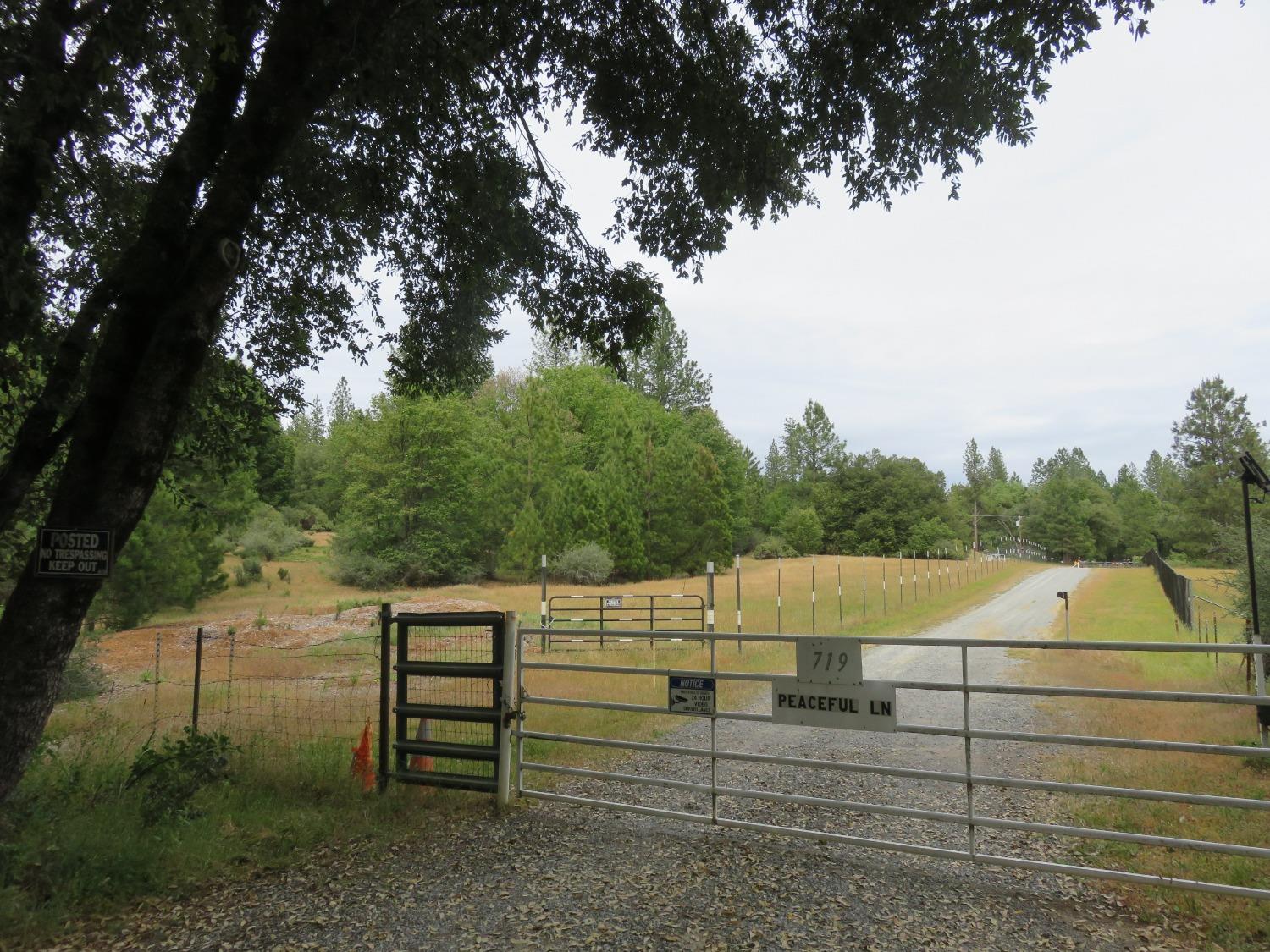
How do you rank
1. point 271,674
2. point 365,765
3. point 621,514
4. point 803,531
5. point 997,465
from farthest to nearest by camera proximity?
point 997,465 → point 803,531 → point 621,514 → point 271,674 → point 365,765

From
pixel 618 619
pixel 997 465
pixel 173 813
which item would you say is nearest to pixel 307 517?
pixel 618 619

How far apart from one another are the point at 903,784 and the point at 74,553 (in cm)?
634

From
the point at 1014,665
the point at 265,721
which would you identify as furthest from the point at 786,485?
the point at 265,721

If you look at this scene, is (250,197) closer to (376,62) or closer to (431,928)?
(376,62)

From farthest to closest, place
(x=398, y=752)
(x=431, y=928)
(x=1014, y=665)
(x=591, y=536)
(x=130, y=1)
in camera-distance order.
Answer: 1. (x=591, y=536)
2. (x=1014, y=665)
3. (x=398, y=752)
4. (x=130, y=1)
5. (x=431, y=928)

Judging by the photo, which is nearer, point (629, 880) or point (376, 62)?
point (629, 880)

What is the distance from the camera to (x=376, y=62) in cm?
569

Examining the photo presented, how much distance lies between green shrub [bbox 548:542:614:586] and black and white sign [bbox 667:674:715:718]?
109 feet

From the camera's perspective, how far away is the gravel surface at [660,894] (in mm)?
3744

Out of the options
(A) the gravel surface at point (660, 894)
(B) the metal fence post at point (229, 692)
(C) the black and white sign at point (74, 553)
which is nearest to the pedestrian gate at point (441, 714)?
(A) the gravel surface at point (660, 894)

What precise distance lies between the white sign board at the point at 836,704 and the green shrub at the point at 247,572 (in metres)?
35.1

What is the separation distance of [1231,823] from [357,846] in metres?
5.95

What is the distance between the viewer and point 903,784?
21.4 feet

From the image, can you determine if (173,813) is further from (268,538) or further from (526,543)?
(268,538)
